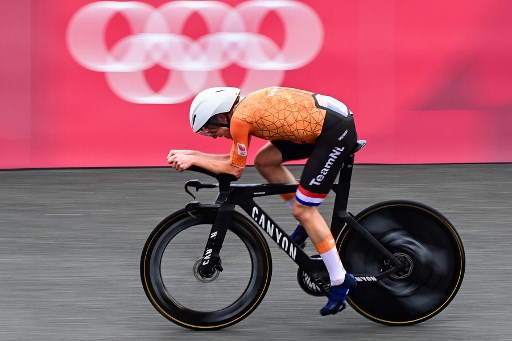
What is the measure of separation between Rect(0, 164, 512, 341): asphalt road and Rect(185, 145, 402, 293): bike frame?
320 millimetres

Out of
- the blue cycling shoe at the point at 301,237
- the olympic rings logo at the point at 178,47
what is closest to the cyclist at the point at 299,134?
the blue cycling shoe at the point at 301,237

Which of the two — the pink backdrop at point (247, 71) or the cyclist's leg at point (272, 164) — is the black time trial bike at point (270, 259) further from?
the pink backdrop at point (247, 71)

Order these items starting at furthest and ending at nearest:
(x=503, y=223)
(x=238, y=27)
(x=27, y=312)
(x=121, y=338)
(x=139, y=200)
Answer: (x=238, y=27), (x=139, y=200), (x=503, y=223), (x=27, y=312), (x=121, y=338)

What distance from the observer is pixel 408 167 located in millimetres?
12484

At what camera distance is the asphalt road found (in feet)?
22.4

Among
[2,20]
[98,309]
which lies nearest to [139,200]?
[2,20]

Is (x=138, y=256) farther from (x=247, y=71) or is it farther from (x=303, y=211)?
(x=247, y=71)

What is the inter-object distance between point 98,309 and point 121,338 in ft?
2.12

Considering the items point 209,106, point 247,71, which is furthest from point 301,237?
point 247,71

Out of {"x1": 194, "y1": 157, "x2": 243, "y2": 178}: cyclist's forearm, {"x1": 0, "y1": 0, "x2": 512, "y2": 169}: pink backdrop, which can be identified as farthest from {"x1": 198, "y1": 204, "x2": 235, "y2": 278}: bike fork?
{"x1": 0, "y1": 0, "x2": 512, "y2": 169}: pink backdrop

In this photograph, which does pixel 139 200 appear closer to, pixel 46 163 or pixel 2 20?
pixel 46 163

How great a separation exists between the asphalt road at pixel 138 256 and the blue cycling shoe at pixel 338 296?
12cm

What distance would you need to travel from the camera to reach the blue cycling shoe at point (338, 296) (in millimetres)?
6758

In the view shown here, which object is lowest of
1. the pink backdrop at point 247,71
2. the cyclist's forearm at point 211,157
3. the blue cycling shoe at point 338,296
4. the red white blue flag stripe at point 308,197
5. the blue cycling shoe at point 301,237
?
the pink backdrop at point 247,71
